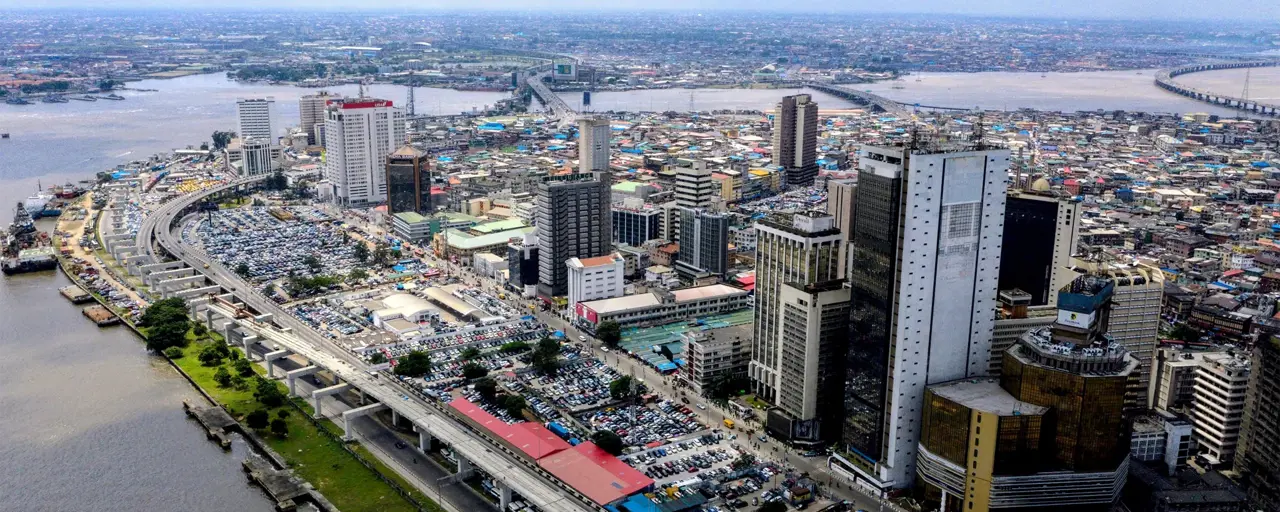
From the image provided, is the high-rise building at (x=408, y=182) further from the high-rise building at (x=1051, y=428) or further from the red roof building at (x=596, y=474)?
the high-rise building at (x=1051, y=428)

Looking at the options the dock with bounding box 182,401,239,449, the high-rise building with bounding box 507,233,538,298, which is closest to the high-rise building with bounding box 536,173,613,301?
the high-rise building with bounding box 507,233,538,298

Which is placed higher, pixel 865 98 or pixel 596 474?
pixel 865 98

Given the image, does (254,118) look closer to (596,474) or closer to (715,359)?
(715,359)

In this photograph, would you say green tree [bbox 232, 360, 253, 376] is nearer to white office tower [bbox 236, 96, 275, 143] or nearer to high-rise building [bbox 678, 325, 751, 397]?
high-rise building [bbox 678, 325, 751, 397]

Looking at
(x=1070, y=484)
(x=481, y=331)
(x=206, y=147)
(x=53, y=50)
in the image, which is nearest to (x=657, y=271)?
(x=481, y=331)

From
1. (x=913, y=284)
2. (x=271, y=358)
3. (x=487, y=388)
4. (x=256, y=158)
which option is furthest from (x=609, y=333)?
(x=256, y=158)

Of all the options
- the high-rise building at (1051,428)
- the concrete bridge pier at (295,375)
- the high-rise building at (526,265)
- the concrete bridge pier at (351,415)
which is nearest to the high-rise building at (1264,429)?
the high-rise building at (1051,428)
